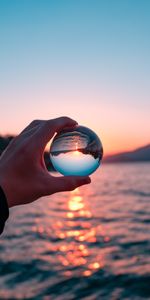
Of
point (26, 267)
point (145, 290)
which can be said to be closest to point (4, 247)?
point (26, 267)

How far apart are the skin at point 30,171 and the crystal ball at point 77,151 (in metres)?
0.50

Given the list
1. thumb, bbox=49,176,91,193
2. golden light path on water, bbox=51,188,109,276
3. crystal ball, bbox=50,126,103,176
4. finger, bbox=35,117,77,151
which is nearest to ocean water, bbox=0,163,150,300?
golden light path on water, bbox=51,188,109,276

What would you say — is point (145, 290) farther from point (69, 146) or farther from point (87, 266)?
point (69, 146)

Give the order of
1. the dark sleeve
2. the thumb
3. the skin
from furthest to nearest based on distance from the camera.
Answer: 1. the thumb
2. the skin
3. the dark sleeve

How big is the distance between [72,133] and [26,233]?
2140 cm

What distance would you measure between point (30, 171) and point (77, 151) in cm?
71

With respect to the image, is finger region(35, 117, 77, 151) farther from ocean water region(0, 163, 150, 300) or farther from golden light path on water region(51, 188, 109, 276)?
golden light path on water region(51, 188, 109, 276)

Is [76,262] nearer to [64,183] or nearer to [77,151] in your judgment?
[77,151]

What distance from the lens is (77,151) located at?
2.99 m

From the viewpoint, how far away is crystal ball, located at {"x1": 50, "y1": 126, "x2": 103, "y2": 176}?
2987 mm

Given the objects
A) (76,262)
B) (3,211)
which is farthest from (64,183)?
(76,262)

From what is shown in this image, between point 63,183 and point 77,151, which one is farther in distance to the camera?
point 77,151

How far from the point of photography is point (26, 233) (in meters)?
23.5

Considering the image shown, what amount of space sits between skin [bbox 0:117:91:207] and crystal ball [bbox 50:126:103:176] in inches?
19.5
